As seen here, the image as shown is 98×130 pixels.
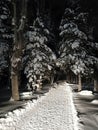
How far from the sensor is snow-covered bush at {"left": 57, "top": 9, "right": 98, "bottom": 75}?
33.7 meters

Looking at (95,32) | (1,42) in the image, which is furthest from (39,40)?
(95,32)

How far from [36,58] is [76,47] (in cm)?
402

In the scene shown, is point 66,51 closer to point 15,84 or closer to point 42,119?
point 15,84

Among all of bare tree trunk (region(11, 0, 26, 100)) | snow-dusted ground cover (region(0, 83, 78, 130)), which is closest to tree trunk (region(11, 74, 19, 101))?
bare tree trunk (region(11, 0, 26, 100))

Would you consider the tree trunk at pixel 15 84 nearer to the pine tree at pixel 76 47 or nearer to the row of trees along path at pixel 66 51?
the row of trees along path at pixel 66 51

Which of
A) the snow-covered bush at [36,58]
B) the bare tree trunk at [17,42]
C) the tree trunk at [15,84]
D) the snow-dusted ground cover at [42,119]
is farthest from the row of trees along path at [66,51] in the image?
the snow-dusted ground cover at [42,119]

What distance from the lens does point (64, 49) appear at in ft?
113

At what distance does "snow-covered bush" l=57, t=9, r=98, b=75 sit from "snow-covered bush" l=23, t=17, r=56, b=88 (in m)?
1.55

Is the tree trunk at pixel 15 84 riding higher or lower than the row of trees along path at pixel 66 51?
lower

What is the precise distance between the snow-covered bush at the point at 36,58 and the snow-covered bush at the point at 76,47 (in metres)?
1.55

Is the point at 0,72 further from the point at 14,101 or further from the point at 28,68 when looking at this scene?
the point at 14,101

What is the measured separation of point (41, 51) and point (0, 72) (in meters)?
4.62

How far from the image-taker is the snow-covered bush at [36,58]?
33250 millimetres

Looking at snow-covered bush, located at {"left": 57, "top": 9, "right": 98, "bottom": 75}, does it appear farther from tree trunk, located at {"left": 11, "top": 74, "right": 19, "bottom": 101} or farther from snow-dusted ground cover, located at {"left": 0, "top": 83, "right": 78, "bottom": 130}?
snow-dusted ground cover, located at {"left": 0, "top": 83, "right": 78, "bottom": 130}
